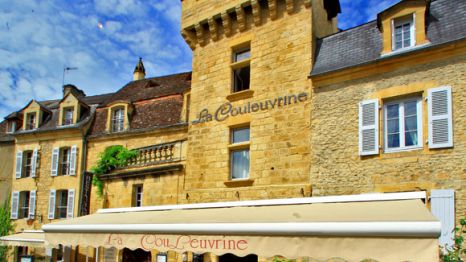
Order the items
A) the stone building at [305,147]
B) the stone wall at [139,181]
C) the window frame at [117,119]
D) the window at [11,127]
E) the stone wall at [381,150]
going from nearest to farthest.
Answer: the stone building at [305,147] → the stone wall at [381,150] → the stone wall at [139,181] → the window frame at [117,119] → the window at [11,127]

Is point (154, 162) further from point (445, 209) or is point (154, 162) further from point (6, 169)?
point (6, 169)

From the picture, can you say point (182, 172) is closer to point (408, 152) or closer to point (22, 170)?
point (408, 152)

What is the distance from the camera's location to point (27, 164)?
22.2 m

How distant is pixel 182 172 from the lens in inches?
519

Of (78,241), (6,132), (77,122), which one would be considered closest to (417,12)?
(78,241)

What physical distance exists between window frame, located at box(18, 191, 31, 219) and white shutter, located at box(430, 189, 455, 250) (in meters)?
19.1

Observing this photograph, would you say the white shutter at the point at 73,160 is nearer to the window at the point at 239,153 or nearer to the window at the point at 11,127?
the window at the point at 11,127

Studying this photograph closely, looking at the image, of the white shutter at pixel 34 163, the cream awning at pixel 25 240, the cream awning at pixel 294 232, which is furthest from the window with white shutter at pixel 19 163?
the cream awning at pixel 294 232

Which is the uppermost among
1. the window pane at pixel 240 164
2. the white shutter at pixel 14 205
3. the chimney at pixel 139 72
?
the chimney at pixel 139 72

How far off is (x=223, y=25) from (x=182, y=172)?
4.45 metres

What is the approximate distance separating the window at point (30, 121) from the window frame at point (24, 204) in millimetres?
3283

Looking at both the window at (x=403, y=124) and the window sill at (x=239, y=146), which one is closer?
the window at (x=403, y=124)

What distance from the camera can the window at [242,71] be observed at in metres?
12.5

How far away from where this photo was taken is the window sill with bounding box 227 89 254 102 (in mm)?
11859
